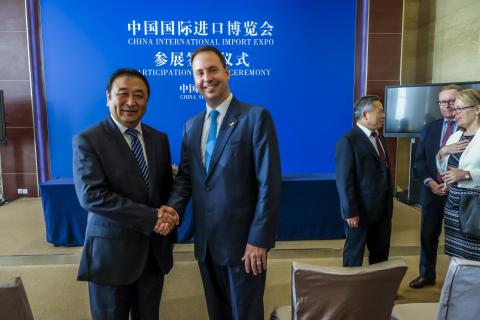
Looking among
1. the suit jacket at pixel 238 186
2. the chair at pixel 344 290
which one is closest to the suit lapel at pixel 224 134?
the suit jacket at pixel 238 186

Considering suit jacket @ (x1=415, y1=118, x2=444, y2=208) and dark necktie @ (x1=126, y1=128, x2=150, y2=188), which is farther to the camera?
suit jacket @ (x1=415, y1=118, x2=444, y2=208)

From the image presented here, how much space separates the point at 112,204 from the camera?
57.5 inches

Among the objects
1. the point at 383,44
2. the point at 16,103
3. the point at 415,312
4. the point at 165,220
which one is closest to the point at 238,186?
the point at 165,220

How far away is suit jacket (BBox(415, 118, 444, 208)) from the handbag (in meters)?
0.70

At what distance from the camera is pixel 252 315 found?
164 cm

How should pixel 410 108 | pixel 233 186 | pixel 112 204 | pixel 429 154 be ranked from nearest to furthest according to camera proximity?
1. pixel 112 204
2. pixel 233 186
3. pixel 429 154
4. pixel 410 108

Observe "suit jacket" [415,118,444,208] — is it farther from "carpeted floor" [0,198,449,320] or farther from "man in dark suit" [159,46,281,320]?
"man in dark suit" [159,46,281,320]

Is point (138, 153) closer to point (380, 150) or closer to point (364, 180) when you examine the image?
point (364, 180)

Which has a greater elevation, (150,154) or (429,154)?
(150,154)

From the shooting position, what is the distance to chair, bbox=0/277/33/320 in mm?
1000

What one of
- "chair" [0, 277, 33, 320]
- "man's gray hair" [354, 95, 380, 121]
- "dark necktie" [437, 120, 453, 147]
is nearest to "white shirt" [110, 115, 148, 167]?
"chair" [0, 277, 33, 320]

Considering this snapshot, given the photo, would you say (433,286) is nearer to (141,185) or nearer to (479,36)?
(141,185)

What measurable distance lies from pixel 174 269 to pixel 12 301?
7.37ft

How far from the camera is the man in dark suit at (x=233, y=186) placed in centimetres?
155
